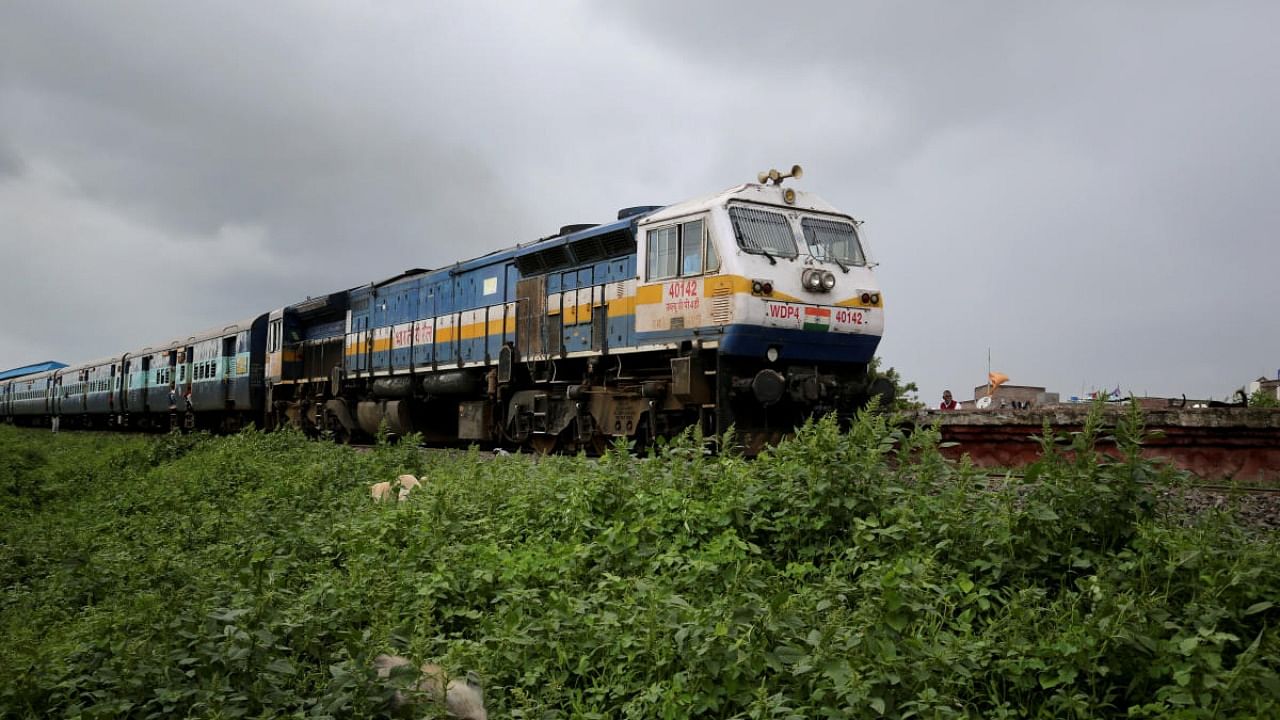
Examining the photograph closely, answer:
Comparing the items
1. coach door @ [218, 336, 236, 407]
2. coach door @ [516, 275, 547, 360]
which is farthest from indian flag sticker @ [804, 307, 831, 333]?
coach door @ [218, 336, 236, 407]

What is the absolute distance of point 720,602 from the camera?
4852 millimetres

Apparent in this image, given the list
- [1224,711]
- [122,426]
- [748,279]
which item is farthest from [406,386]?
[122,426]

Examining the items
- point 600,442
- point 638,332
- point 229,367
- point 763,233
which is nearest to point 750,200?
point 763,233

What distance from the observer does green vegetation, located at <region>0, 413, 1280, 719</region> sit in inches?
167

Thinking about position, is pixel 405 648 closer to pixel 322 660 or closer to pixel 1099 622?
pixel 322 660

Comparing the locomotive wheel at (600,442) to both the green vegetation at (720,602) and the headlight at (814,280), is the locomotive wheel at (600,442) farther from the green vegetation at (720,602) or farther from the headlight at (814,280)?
the green vegetation at (720,602)

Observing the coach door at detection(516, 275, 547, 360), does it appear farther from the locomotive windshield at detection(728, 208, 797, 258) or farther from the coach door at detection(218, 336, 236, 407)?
the coach door at detection(218, 336, 236, 407)

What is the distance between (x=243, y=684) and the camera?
14.7ft

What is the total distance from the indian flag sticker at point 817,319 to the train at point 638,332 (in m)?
0.02

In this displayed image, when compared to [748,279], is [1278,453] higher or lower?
lower

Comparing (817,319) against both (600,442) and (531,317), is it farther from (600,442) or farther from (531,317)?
(531,317)

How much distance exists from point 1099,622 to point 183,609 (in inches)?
194

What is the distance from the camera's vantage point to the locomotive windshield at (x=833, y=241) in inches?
462

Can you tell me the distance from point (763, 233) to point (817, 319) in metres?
1.25
